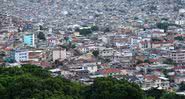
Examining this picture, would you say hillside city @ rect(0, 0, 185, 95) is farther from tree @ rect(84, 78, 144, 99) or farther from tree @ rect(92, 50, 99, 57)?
tree @ rect(84, 78, 144, 99)

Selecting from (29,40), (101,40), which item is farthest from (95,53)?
(101,40)

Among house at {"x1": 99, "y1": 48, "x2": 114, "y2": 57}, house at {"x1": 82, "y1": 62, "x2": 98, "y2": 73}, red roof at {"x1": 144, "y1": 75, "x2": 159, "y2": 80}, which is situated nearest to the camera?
red roof at {"x1": 144, "y1": 75, "x2": 159, "y2": 80}

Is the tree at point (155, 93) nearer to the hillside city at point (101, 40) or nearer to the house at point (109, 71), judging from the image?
the hillside city at point (101, 40)

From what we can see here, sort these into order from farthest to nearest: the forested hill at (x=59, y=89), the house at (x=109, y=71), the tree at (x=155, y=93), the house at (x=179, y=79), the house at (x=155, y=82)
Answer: the house at (x=109, y=71)
the house at (x=179, y=79)
the house at (x=155, y=82)
the tree at (x=155, y=93)
the forested hill at (x=59, y=89)

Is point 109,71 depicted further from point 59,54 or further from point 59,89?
point 59,89

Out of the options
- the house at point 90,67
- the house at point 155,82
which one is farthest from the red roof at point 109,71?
the house at point 155,82

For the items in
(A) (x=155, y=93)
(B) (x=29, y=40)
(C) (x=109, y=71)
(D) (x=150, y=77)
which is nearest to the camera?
(A) (x=155, y=93)

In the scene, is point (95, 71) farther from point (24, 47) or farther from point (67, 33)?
point (67, 33)

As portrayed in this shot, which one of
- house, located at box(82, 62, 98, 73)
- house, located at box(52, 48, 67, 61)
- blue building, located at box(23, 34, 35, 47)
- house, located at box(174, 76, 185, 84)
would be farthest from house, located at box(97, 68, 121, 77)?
blue building, located at box(23, 34, 35, 47)

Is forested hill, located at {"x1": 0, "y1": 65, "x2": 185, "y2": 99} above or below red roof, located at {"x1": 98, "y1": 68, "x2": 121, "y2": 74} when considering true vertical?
above
